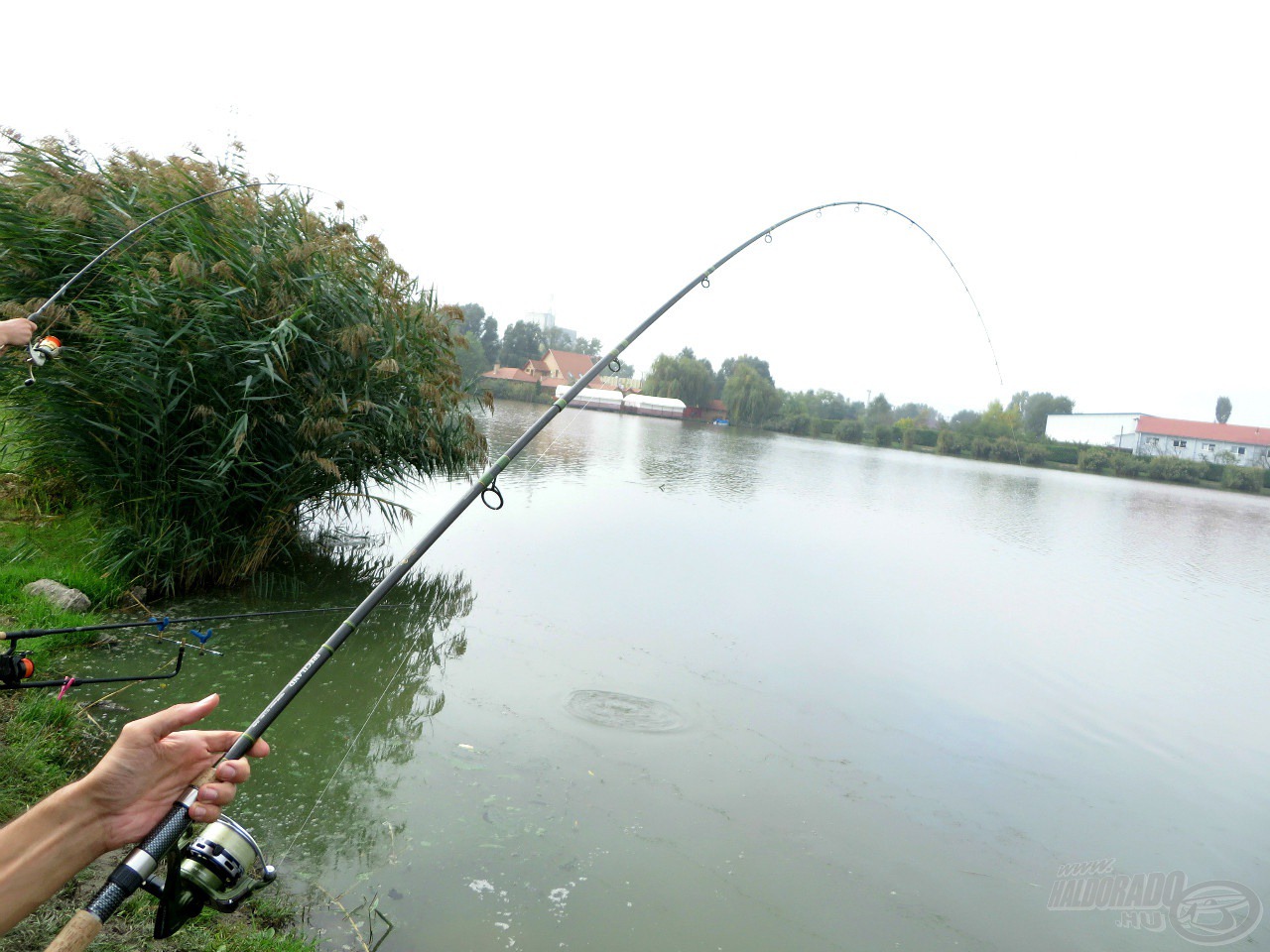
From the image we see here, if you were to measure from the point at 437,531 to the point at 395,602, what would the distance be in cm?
511

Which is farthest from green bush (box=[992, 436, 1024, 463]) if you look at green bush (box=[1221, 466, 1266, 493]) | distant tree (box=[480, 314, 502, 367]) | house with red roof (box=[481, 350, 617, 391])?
distant tree (box=[480, 314, 502, 367])

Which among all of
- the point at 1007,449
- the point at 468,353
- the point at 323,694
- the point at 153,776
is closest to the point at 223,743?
the point at 153,776

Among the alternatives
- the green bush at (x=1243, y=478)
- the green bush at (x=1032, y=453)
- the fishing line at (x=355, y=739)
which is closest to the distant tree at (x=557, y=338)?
the fishing line at (x=355, y=739)

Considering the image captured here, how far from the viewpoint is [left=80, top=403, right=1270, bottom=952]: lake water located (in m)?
3.61

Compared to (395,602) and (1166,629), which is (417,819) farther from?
(1166,629)

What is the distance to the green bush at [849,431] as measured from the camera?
160 feet

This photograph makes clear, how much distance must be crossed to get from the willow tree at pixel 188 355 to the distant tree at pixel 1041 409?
4956 centimetres

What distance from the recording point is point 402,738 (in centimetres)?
479

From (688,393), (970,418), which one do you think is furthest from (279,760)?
(970,418)

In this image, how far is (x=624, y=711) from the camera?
18.7 feet

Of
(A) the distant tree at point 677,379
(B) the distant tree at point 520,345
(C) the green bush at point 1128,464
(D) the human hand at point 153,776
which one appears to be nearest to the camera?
(D) the human hand at point 153,776

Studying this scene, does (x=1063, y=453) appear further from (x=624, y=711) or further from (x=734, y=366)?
(x=624, y=711)

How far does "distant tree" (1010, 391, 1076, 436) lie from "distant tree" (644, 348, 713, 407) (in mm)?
19983

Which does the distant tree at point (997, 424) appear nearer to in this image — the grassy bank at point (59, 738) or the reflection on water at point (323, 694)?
the reflection on water at point (323, 694)
